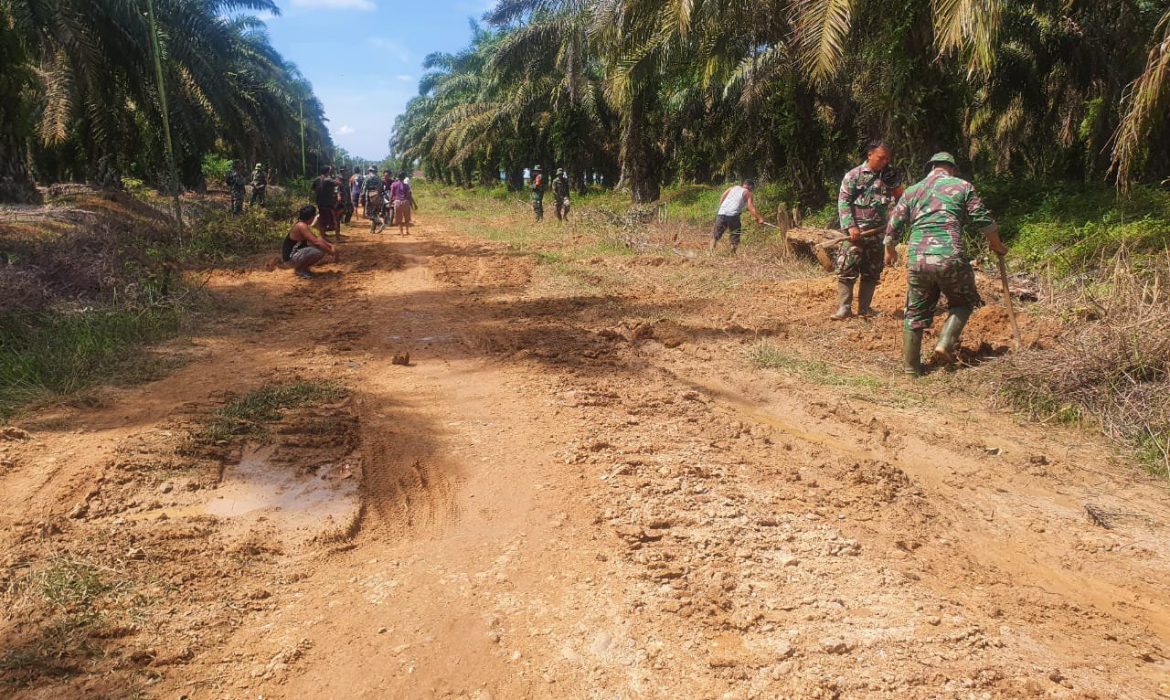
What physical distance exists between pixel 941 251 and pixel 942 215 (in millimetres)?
300

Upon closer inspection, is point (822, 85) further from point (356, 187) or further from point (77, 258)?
point (356, 187)

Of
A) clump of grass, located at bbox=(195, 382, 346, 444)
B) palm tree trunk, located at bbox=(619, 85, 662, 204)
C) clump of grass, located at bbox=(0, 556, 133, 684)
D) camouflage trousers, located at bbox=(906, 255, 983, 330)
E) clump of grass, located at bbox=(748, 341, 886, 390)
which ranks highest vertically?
palm tree trunk, located at bbox=(619, 85, 662, 204)

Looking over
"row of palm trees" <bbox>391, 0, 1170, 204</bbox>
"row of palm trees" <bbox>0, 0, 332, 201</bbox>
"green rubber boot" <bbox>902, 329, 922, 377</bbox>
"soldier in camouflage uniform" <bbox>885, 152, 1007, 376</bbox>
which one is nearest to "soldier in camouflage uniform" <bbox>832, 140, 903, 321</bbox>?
"soldier in camouflage uniform" <bbox>885, 152, 1007, 376</bbox>

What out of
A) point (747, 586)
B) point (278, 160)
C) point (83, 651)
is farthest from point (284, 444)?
point (278, 160)

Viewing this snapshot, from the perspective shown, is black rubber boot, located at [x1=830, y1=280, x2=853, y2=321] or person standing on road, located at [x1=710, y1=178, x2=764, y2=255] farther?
person standing on road, located at [x1=710, y1=178, x2=764, y2=255]

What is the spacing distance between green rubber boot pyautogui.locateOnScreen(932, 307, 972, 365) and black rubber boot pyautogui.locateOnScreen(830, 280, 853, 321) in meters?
1.79

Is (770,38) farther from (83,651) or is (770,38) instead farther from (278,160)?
(278,160)

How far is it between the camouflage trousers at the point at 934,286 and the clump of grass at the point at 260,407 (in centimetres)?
451

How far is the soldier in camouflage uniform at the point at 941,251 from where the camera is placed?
213 inches

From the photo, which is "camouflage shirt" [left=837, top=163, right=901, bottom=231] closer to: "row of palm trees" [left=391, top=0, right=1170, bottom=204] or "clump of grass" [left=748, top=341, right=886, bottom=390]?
"clump of grass" [left=748, top=341, right=886, bottom=390]

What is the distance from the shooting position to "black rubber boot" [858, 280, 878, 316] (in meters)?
7.39

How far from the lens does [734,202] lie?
12.0 meters

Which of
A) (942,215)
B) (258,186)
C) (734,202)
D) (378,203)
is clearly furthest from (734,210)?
(258,186)

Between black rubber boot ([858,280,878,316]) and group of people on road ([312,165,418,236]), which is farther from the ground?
group of people on road ([312,165,418,236])
